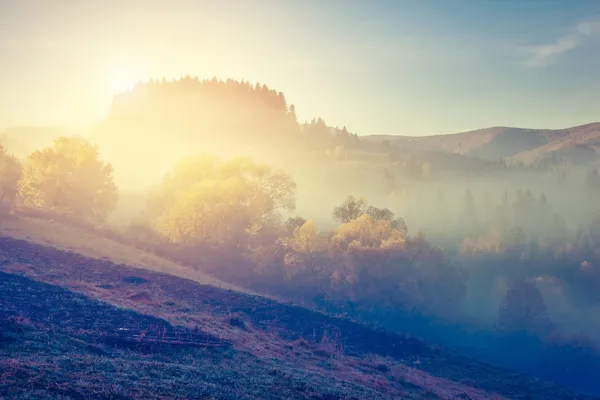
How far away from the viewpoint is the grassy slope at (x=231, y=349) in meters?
25.4

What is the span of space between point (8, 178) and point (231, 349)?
66.1 metres

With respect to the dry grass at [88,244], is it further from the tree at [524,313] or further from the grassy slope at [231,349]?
the tree at [524,313]

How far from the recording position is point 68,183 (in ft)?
276

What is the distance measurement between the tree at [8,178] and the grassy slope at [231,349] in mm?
21584

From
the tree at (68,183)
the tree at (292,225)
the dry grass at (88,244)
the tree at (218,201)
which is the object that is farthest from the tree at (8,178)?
the tree at (292,225)

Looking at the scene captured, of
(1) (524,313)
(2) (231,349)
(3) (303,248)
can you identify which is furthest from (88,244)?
(1) (524,313)

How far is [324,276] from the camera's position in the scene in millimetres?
77812

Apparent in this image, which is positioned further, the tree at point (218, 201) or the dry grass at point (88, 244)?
the tree at point (218, 201)

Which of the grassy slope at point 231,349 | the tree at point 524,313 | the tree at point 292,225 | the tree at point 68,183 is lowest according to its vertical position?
the tree at point 524,313

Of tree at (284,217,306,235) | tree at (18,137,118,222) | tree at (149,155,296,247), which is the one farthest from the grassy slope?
tree at (284,217,306,235)

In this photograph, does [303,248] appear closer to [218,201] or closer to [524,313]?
[218,201]

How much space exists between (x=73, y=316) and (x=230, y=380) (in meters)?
13.4

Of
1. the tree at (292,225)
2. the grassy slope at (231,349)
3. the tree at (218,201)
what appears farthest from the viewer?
the tree at (292,225)

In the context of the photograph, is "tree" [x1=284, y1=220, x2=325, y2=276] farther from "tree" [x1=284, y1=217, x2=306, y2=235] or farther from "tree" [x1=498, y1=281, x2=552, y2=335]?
"tree" [x1=498, y1=281, x2=552, y2=335]
